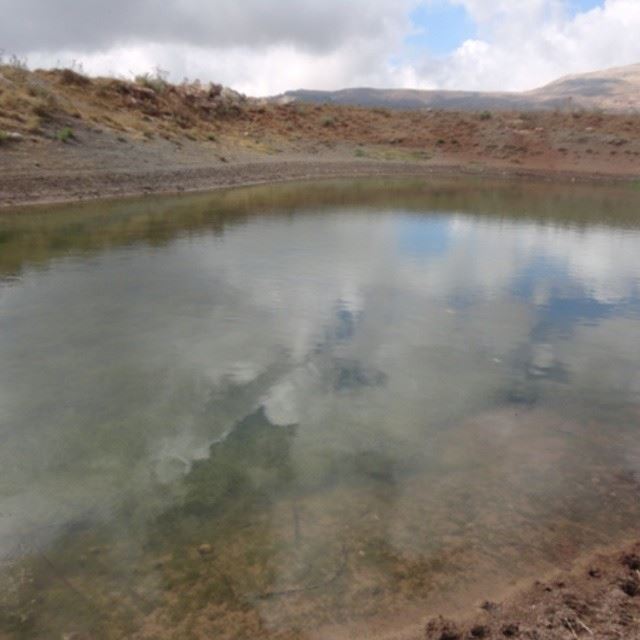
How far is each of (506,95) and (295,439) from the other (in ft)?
418

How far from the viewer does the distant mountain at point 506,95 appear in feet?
361

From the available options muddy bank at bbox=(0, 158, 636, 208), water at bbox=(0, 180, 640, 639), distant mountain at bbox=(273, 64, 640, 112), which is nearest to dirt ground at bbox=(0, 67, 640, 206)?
muddy bank at bbox=(0, 158, 636, 208)

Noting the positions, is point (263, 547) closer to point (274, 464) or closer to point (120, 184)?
point (274, 464)

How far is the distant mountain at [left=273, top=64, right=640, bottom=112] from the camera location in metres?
110

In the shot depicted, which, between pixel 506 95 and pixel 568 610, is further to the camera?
pixel 506 95

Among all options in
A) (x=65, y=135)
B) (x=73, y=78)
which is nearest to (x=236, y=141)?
(x=73, y=78)

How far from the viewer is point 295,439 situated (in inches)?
228

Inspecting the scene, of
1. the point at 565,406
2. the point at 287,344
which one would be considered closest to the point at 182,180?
the point at 287,344

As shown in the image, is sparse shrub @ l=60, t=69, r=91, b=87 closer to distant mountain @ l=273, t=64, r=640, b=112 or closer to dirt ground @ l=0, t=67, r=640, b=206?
dirt ground @ l=0, t=67, r=640, b=206

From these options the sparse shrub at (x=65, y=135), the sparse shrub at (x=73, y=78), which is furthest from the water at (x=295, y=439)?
the sparse shrub at (x=73, y=78)

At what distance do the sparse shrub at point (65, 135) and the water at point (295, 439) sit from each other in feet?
32.0

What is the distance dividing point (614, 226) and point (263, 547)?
680 inches

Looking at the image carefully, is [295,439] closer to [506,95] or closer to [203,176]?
[203,176]

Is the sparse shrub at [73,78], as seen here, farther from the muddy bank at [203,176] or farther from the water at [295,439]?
the water at [295,439]
